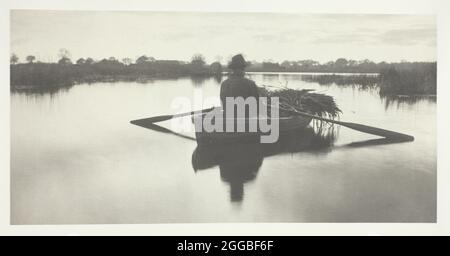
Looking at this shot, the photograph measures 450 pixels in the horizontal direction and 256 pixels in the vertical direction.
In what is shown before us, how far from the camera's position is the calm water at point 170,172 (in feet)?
8.31

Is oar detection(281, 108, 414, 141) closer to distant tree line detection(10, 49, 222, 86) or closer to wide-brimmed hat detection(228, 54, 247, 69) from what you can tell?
wide-brimmed hat detection(228, 54, 247, 69)

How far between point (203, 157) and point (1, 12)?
53.8 inches

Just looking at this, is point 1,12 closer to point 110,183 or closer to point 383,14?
point 110,183

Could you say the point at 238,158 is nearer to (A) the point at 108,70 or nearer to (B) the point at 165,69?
(B) the point at 165,69

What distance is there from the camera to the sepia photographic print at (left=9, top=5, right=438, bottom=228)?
A: 8.31 feet

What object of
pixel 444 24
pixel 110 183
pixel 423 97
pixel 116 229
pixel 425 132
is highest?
pixel 444 24

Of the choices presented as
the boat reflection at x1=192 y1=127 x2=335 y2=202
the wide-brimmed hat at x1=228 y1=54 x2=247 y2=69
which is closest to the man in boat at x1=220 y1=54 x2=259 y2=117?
the wide-brimmed hat at x1=228 y1=54 x2=247 y2=69

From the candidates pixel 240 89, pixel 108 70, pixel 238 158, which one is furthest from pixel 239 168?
pixel 108 70

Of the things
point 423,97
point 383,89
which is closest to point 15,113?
point 383,89

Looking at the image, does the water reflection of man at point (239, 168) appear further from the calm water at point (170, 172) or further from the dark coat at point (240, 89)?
the dark coat at point (240, 89)

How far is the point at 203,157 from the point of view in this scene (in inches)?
101

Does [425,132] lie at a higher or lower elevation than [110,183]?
higher

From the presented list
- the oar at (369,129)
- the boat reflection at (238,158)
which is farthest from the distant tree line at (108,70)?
the oar at (369,129)

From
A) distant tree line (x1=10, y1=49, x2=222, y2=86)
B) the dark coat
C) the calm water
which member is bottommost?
the calm water
